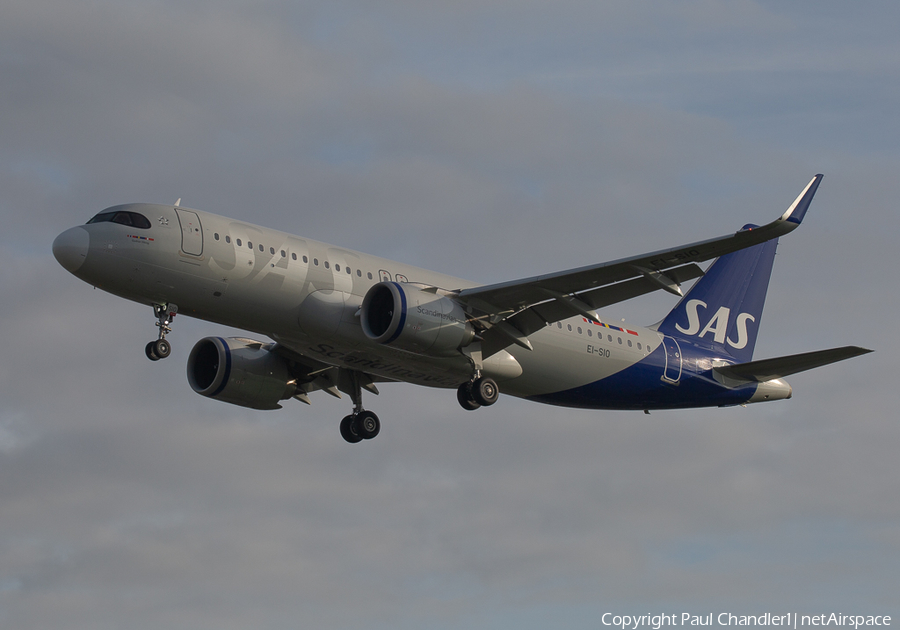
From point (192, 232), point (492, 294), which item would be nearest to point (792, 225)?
point (492, 294)

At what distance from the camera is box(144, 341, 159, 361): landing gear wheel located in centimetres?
3098

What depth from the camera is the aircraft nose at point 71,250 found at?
30.3 metres

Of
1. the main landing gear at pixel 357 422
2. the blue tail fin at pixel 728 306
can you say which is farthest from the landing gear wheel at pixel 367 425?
the blue tail fin at pixel 728 306

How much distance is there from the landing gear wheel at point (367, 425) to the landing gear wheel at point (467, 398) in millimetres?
5187

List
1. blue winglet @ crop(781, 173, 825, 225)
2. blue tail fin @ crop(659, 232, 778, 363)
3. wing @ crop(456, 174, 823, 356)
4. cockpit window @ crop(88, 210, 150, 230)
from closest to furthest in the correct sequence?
blue winglet @ crop(781, 173, 825, 225) < wing @ crop(456, 174, 823, 356) < cockpit window @ crop(88, 210, 150, 230) < blue tail fin @ crop(659, 232, 778, 363)

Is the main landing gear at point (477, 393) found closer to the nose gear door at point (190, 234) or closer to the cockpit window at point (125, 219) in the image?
the nose gear door at point (190, 234)

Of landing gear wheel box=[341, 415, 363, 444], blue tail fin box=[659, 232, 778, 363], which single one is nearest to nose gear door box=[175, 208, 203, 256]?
landing gear wheel box=[341, 415, 363, 444]

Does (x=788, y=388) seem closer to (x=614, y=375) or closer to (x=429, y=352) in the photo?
(x=614, y=375)

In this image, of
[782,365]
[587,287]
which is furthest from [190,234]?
[782,365]

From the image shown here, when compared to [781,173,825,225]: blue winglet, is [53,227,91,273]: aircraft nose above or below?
below

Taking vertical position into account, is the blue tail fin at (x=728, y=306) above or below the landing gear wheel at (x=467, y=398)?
above

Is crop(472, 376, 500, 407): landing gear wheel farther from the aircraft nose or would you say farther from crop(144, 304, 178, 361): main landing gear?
the aircraft nose

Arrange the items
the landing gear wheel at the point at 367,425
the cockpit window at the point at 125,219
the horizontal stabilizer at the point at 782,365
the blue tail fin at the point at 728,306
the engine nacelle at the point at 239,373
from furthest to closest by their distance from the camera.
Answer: the blue tail fin at the point at 728,306 < the landing gear wheel at the point at 367,425 < the engine nacelle at the point at 239,373 < the horizontal stabilizer at the point at 782,365 < the cockpit window at the point at 125,219

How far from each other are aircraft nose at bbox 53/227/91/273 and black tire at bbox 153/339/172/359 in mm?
2865
